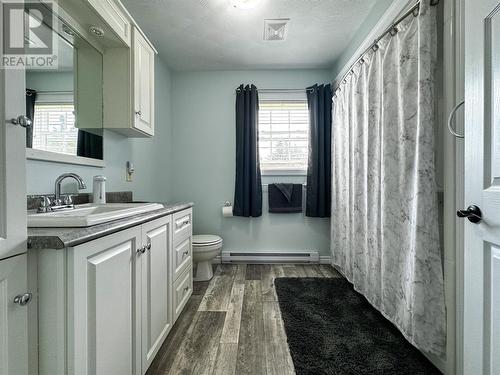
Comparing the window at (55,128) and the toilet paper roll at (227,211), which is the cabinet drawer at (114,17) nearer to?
the window at (55,128)

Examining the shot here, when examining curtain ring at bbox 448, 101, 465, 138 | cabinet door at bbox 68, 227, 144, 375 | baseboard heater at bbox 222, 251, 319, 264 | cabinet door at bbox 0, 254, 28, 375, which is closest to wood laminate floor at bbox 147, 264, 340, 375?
cabinet door at bbox 68, 227, 144, 375

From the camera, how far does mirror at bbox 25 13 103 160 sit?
123cm

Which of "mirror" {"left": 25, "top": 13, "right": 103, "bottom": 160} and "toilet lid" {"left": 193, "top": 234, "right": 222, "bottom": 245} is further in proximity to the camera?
"toilet lid" {"left": 193, "top": 234, "right": 222, "bottom": 245}

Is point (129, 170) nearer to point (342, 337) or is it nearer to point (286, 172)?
point (286, 172)

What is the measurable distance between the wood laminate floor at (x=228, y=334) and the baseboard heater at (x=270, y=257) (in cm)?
49

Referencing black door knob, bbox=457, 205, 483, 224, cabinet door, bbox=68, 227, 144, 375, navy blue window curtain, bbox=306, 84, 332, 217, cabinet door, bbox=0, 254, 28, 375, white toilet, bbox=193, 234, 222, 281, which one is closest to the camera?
cabinet door, bbox=0, 254, 28, 375

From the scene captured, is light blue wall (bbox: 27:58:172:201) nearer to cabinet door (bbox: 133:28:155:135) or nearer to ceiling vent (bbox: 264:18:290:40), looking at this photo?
cabinet door (bbox: 133:28:155:135)

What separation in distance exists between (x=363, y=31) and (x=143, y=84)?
1879 millimetres

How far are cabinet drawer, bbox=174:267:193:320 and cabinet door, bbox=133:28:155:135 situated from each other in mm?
1150

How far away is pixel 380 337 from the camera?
1.50 m

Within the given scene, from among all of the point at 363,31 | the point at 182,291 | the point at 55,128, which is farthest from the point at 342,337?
the point at 363,31

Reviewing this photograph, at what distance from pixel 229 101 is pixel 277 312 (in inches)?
91.7

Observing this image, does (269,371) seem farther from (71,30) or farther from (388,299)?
(71,30)

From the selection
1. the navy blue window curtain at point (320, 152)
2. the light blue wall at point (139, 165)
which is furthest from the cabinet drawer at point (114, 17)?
the navy blue window curtain at point (320, 152)
